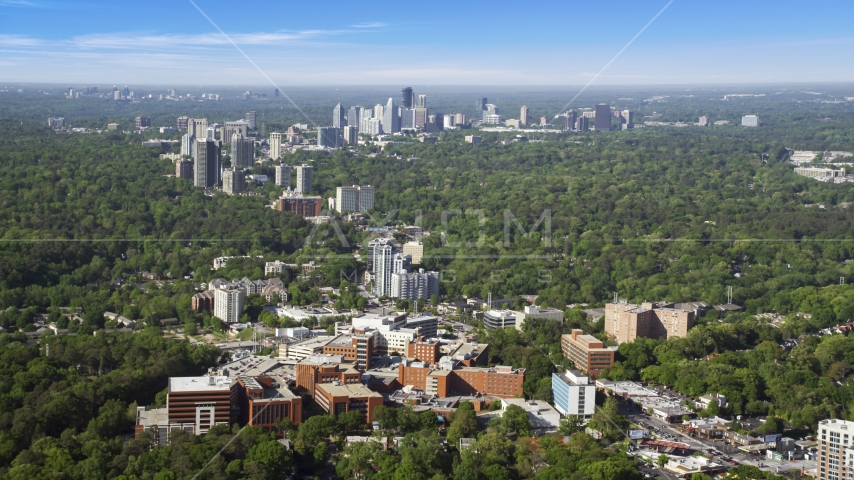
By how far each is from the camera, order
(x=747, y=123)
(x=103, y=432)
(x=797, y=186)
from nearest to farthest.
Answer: (x=103, y=432)
(x=797, y=186)
(x=747, y=123)

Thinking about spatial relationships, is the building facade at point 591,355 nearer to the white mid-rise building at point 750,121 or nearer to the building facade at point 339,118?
the building facade at point 339,118

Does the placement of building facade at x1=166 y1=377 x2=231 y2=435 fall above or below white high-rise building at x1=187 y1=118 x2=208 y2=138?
below

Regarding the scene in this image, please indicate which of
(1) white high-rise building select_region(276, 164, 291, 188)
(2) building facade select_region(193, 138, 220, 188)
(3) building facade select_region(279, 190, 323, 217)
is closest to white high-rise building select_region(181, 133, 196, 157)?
(2) building facade select_region(193, 138, 220, 188)

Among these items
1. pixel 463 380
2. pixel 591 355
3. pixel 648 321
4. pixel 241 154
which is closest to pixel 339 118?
pixel 241 154

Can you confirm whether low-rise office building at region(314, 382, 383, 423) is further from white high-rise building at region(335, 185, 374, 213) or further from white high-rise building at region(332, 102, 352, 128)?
white high-rise building at region(332, 102, 352, 128)

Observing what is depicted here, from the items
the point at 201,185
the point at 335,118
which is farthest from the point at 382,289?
the point at 335,118

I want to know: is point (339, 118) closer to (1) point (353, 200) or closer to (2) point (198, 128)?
(2) point (198, 128)

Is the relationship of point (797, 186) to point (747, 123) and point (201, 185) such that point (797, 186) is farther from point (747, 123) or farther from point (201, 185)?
point (747, 123)
